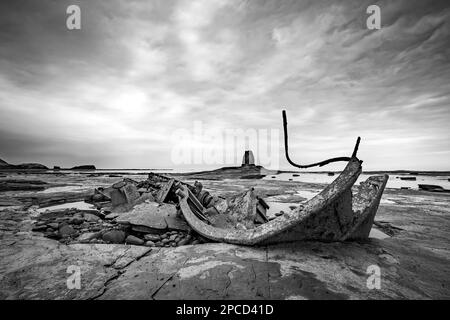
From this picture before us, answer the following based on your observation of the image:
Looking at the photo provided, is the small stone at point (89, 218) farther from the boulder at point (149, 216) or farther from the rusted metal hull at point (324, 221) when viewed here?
the rusted metal hull at point (324, 221)

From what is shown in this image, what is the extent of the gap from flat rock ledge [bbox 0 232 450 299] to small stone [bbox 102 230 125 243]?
0.60 meters

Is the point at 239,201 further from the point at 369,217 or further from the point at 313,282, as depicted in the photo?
the point at 313,282

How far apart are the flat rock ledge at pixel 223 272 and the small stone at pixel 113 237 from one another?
605mm

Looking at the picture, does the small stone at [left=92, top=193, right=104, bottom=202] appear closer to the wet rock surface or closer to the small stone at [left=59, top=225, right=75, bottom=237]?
the small stone at [left=59, top=225, right=75, bottom=237]

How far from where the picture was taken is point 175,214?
5219 mm

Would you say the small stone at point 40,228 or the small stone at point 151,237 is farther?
the small stone at point 40,228

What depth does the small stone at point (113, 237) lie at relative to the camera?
4.19 metres

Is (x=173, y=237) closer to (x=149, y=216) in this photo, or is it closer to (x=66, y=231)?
(x=149, y=216)

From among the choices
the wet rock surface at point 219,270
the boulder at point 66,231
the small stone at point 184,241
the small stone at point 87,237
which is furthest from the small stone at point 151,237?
the boulder at point 66,231

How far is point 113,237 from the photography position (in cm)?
421

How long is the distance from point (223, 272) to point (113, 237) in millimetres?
2841

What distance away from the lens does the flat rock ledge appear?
2137 millimetres

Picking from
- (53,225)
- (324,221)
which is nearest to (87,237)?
(53,225)
